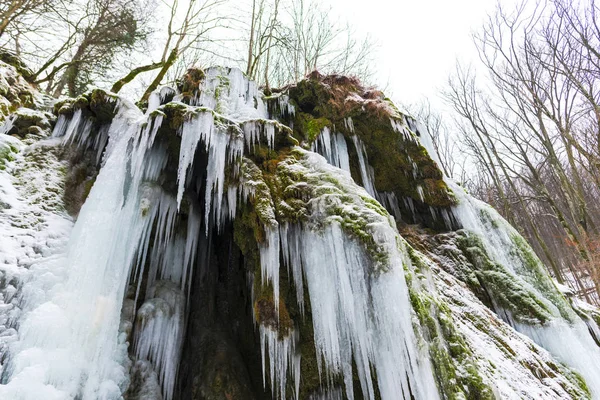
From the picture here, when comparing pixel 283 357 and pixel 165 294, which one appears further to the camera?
pixel 165 294

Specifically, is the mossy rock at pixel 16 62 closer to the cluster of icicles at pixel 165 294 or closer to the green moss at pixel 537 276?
the cluster of icicles at pixel 165 294

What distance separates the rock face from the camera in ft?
9.37

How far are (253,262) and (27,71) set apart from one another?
804cm

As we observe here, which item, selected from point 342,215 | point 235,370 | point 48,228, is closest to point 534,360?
point 342,215

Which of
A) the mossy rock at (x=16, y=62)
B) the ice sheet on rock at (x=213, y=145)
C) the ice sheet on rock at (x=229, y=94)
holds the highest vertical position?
the mossy rock at (x=16, y=62)

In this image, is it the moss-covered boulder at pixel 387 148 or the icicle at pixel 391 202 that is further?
the icicle at pixel 391 202

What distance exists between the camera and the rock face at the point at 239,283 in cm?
286

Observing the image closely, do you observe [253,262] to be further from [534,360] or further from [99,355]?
[534,360]

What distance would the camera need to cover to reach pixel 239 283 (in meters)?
5.04

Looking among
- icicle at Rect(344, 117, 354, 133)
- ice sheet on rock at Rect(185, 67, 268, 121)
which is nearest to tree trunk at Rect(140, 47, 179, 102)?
ice sheet on rock at Rect(185, 67, 268, 121)

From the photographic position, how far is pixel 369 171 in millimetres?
7125

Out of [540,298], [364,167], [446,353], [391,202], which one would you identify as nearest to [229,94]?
[364,167]

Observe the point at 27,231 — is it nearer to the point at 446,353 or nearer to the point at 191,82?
the point at 191,82

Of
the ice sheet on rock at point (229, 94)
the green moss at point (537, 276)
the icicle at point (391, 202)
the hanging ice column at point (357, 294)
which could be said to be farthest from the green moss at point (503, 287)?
the ice sheet on rock at point (229, 94)
